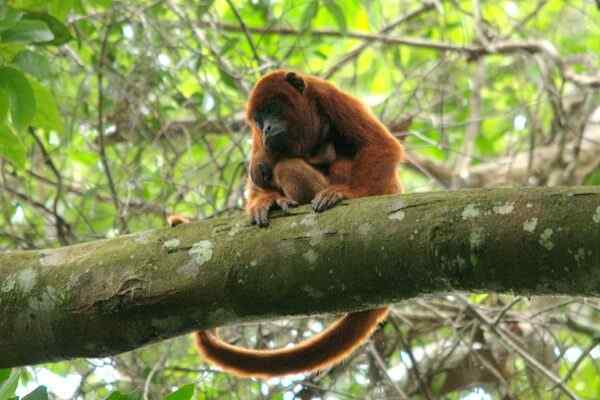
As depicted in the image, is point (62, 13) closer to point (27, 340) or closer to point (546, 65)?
point (27, 340)

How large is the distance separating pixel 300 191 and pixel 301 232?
1108 millimetres

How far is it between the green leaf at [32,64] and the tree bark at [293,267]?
2.65 feet

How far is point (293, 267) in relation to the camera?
2375 mm

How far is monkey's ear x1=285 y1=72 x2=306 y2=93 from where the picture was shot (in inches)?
163

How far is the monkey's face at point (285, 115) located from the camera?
3994 mm

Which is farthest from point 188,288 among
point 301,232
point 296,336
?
point 296,336

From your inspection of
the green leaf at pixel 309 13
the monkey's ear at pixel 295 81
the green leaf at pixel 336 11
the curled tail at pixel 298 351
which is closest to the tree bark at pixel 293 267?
the curled tail at pixel 298 351

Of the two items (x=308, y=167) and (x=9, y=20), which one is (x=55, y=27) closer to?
(x=9, y=20)

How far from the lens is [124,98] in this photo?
5.13 metres

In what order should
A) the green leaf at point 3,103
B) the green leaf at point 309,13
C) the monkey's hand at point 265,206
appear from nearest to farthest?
the monkey's hand at point 265,206, the green leaf at point 3,103, the green leaf at point 309,13

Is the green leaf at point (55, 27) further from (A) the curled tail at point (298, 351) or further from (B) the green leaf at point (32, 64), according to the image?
(A) the curled tail at point (298, 351)

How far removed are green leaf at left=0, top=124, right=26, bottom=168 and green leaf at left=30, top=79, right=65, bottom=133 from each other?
11 cm

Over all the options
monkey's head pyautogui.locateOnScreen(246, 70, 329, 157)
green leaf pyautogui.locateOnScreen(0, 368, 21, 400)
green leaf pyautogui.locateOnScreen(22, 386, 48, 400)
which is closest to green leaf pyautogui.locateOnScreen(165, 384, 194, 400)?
green leaf pyautogui.locateOnScreen(22, 386, 48, 400)

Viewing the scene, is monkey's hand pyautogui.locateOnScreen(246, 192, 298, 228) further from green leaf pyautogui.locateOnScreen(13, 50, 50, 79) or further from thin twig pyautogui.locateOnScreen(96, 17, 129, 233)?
thin twig pyautogui.locateOnScreen(96, 17, 129, 233)
